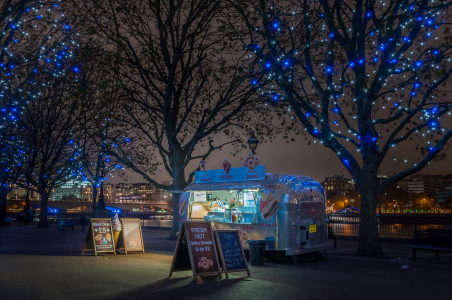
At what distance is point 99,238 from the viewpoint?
1355 cm

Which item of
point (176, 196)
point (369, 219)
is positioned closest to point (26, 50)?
point (176, 196)

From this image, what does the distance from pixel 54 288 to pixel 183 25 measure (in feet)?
47.1

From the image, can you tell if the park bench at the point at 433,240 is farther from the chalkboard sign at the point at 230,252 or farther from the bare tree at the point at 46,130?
the bare tree at the point at 46,130

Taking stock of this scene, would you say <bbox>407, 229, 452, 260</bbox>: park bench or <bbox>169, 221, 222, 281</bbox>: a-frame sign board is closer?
<bbox>169, 221, 222, 281</bbox>: a-frame sign board

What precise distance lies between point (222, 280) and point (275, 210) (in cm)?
351

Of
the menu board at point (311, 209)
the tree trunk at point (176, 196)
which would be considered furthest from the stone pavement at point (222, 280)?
the tree trunk at point (176, 196)

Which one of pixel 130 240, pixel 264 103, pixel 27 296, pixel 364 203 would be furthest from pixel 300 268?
pixel 264 103

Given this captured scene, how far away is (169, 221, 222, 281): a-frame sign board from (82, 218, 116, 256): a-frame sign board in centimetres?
452

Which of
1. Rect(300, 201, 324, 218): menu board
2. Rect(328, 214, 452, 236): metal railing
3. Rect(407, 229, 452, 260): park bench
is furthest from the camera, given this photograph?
Rect(328, 214, 452, 236): metal railing

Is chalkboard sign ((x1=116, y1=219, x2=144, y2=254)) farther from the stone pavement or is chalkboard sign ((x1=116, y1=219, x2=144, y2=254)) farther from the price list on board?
the price list on board

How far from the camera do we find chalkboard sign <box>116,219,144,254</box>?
13858mm

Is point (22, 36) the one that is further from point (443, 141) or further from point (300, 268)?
point (443, 141)

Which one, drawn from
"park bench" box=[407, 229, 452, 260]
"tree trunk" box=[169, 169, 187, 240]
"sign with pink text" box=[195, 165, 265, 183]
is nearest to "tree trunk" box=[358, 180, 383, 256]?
"park bench" box=[407, 229, 452, 260]

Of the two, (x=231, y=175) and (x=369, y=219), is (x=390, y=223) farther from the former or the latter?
(x=231, y=175)
